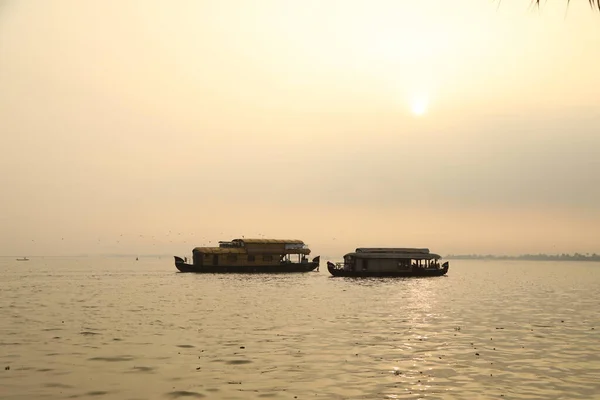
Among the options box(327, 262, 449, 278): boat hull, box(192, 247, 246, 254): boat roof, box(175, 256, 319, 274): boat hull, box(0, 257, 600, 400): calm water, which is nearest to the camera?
box(0, 257, 600, 400): calm water

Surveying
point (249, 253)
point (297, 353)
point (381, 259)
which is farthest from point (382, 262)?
point (297, 353)

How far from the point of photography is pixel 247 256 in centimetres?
11056

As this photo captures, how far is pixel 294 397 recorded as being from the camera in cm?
1905

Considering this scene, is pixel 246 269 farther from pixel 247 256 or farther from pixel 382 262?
pixel 382 262

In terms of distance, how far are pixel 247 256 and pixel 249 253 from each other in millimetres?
639

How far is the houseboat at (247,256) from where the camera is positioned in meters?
110

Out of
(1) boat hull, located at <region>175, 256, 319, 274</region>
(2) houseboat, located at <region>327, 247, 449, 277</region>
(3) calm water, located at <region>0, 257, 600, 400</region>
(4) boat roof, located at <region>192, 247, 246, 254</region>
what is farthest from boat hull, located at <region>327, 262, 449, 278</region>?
(3) calm water, located at <region>0, 257, 600, 400</region>

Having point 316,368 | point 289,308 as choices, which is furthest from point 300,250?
point 316,368

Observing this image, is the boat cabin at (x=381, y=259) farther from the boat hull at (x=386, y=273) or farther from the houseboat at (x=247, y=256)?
the houseboat at (x=247, y=256)

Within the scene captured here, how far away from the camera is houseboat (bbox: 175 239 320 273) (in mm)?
110125

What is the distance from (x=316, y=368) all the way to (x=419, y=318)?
21.6 m

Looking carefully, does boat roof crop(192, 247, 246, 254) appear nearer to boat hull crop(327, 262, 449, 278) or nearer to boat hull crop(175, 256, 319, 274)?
boat hull crop(175, 256, 319, 274)

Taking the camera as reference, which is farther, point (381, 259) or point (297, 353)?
point (381, 259)

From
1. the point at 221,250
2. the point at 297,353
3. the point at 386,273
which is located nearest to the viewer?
the point at 297,353
